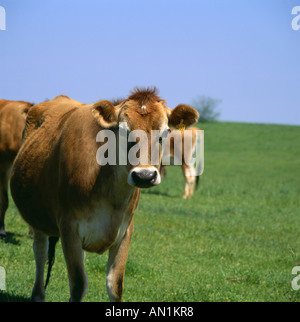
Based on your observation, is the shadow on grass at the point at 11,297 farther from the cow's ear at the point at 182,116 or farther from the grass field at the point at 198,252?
the cow's ear at the point at 182,116

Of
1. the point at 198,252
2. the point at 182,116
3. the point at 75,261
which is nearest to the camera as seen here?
the point at 75,261

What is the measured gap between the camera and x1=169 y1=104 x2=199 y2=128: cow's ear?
4628mm

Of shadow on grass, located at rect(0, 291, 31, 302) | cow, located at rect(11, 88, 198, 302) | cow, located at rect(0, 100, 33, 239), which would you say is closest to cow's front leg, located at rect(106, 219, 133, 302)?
cow, located at rect(11, 88, 198, 302)

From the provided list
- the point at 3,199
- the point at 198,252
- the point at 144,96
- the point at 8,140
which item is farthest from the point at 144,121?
the point at 8,140

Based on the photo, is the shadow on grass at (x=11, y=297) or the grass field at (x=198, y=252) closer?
the shadow on grass at (x=11, y=297)

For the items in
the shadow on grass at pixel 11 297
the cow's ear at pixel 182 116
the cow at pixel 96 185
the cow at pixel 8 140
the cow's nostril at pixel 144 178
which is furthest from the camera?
the cow at pixel 8 140

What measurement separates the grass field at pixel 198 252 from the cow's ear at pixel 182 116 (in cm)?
236

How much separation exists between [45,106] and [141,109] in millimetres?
2105

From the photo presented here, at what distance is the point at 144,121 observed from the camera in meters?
4.31

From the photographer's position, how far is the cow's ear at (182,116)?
4628 millimetres

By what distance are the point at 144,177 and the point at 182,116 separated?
89cm

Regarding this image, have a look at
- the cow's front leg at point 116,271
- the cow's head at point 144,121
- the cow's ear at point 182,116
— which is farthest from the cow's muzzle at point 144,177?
the cow's front leg at point 116,271

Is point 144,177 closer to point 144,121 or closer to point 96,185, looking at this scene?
point 144,121
